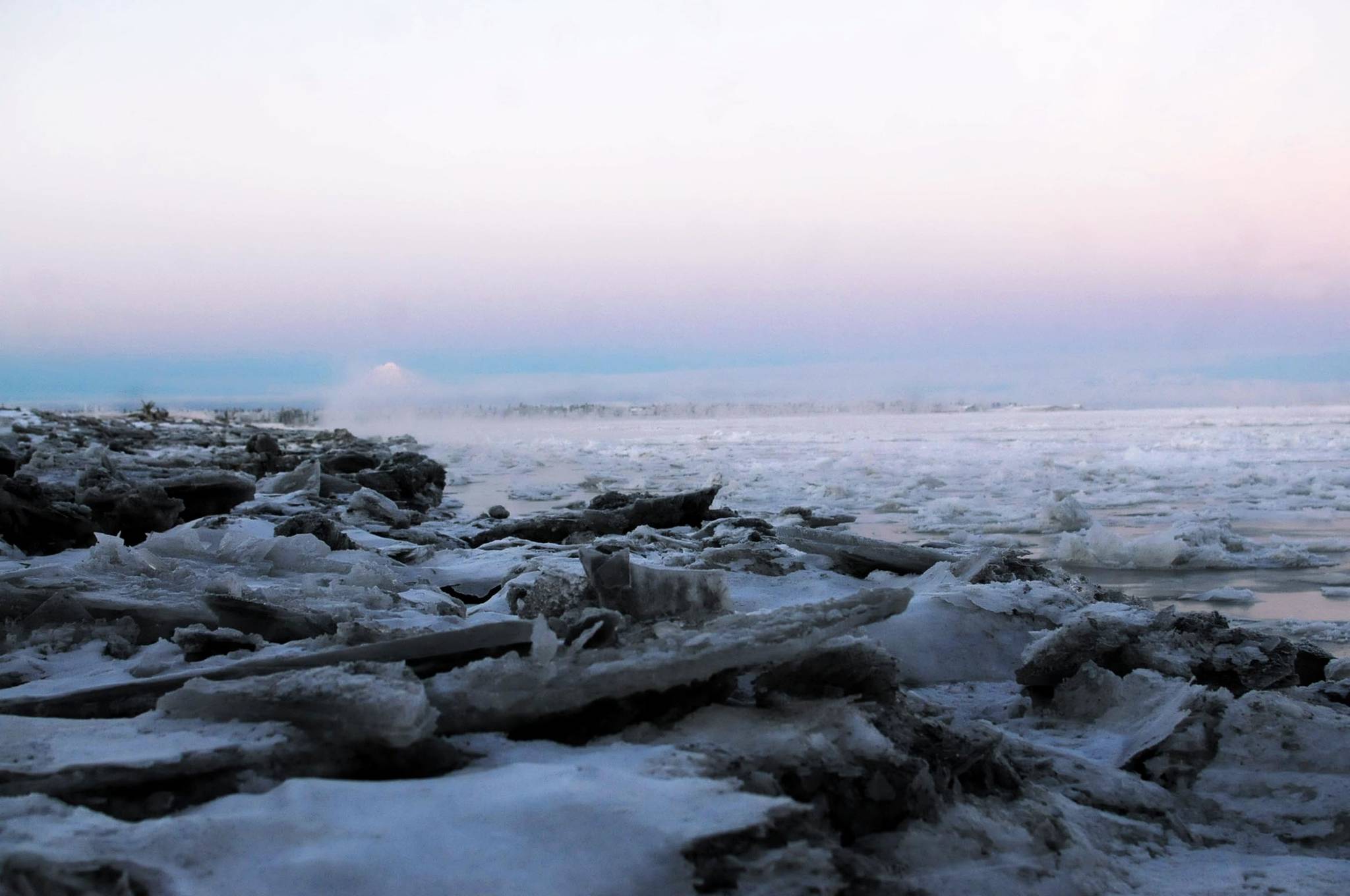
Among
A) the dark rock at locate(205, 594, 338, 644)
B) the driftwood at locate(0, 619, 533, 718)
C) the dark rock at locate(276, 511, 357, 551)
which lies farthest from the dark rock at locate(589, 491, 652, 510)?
the driftwood at locate(0, 619, 533, 718)

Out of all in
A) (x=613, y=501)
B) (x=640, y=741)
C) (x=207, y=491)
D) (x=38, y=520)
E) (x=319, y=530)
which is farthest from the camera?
(x=613, y=501)

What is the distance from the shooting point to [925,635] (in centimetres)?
281

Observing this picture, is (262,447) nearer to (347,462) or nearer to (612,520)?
(347,462)

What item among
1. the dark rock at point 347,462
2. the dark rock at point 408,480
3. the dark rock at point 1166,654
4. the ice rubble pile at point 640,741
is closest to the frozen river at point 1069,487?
the dark rock at point 408,480

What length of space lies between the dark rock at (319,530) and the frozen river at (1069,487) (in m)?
3.71

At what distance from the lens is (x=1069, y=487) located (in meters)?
10.1

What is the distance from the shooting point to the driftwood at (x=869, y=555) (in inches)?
148

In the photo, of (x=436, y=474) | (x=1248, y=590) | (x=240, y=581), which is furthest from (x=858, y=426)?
(x=240, y=581)

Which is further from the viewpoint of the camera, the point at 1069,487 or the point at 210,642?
the point at 1069,487

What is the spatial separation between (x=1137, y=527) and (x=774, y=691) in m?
6.18

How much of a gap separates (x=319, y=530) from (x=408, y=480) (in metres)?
4.72

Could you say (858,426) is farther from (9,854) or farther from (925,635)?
(9,854)

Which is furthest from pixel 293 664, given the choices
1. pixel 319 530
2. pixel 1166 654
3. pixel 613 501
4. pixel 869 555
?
pixel 613 501

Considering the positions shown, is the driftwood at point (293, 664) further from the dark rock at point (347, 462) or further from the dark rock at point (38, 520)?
the dark rock at point (347, 462)
